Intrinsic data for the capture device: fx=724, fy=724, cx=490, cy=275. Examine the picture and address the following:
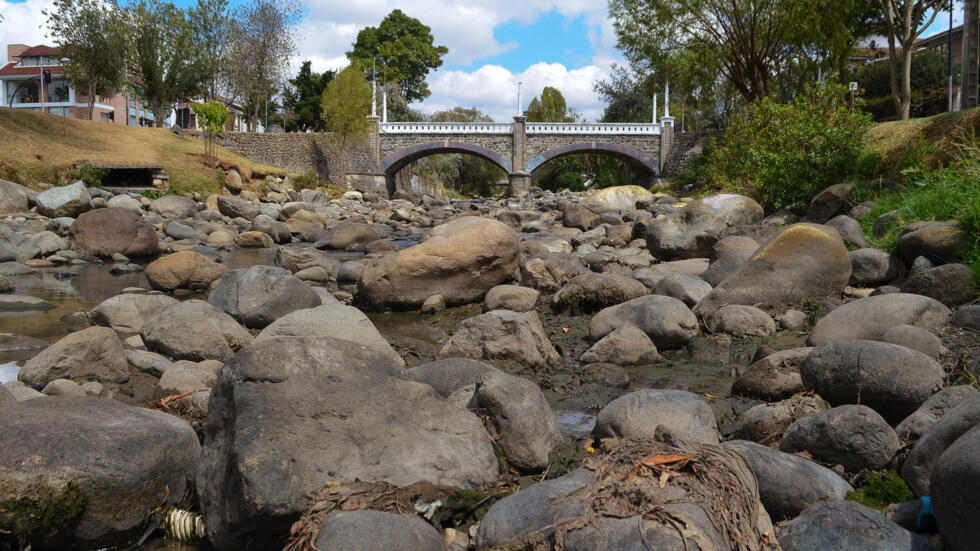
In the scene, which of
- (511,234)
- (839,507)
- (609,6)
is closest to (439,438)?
(839,507)

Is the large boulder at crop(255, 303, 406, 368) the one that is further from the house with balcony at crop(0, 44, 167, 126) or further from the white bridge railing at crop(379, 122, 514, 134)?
the house with balcony at crop(0, 44, 167, 126)

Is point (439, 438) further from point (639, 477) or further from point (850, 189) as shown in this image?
point (850, 189)

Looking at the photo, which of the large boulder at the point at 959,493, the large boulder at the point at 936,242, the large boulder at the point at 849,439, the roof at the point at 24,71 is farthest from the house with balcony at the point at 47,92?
the large boulder at the point at 959,493

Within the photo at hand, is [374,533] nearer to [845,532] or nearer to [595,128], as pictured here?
[845,532]

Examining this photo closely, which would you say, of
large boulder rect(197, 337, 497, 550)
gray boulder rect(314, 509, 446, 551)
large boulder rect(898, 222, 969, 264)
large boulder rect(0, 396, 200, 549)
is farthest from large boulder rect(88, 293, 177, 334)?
large boulder rect(898, 222, 969, 264)

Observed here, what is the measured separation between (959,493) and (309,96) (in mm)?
52207

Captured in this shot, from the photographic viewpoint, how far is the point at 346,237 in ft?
55.2

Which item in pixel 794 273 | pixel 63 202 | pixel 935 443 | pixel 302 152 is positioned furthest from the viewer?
pixel 302 152

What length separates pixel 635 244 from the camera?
14211 millimetres

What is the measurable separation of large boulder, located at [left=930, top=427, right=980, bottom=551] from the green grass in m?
4.83

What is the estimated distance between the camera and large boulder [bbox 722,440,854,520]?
130 inches

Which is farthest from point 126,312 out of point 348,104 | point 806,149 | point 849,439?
point 348,104

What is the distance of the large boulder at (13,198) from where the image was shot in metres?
18.2

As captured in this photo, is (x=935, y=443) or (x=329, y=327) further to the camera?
(x=329, y=327)
